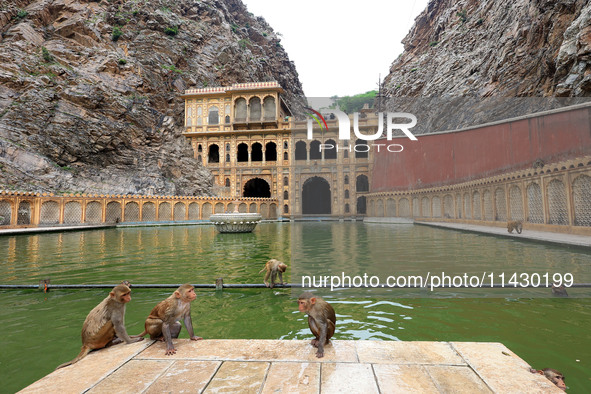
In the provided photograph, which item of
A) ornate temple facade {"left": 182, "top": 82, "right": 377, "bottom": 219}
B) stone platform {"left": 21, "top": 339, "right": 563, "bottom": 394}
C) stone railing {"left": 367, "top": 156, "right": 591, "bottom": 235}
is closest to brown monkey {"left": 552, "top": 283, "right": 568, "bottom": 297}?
stone platform {"left": 21, "top": 339, "right": 563, "bottom": 394}


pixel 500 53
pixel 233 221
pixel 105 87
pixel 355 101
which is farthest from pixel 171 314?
pixel 355 101

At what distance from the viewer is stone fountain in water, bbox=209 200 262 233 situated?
15.5 m

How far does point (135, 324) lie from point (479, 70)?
3167cm

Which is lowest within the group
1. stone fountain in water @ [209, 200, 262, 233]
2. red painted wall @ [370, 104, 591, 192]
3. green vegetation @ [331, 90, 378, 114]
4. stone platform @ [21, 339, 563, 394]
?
stone platform @ [21, 339, 563, 394]

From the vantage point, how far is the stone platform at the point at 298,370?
1.90 m

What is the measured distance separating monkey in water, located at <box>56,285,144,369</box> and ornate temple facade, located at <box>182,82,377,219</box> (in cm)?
2981

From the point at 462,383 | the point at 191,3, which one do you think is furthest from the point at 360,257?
the point at 191,3

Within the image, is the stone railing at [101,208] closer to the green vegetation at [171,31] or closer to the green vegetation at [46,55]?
the green vegetation at [46,55]

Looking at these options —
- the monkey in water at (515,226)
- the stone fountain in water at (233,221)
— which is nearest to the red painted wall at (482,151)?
the monkey in water at (515,226)

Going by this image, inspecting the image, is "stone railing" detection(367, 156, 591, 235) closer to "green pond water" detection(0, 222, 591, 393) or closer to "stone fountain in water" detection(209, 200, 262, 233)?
"green pond water" detection(0, 222, 591, 393)

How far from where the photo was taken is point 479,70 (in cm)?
2584

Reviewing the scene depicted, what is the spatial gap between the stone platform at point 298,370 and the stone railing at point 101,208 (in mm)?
22820

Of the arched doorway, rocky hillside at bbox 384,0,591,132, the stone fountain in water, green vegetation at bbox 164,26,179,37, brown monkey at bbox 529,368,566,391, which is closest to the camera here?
brown monkey at bbox 529,368,566,391

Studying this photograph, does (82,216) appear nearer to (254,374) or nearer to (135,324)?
(135,324)
